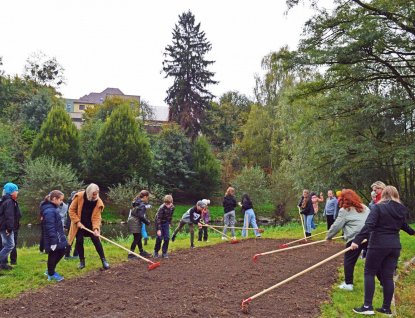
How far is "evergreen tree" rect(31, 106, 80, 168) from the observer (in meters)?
34.5

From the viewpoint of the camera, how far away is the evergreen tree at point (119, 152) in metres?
35.2

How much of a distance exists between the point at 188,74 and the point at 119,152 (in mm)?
13145

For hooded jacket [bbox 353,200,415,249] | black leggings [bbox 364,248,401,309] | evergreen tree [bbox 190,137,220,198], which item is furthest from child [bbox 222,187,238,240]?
evergreen tree [bbox 190,137,220,198]

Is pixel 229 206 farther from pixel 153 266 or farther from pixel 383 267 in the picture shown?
pixel 383 267

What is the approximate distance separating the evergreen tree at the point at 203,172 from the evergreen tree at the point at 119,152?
517 centimetres

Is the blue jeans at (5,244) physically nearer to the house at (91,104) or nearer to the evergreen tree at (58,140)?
the evergreen tree at (58,140)

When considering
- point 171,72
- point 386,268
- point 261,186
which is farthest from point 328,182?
point 171,72

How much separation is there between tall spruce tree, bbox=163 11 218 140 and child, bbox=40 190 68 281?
111 feet

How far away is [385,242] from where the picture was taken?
5.45 m

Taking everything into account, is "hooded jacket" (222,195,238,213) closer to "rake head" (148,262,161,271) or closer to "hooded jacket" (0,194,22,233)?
"rake head" (148,262,161,271)

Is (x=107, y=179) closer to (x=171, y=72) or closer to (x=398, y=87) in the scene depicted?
(x=171, y=72)

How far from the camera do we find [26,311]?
5750mm

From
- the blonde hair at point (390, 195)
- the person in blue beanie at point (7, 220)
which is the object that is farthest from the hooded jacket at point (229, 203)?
the blonde hair at point (390, 195)

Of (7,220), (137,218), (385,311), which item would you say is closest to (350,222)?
(385,311)
